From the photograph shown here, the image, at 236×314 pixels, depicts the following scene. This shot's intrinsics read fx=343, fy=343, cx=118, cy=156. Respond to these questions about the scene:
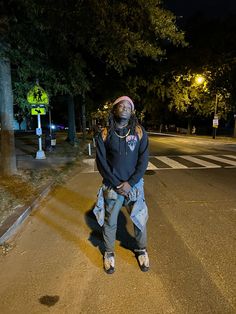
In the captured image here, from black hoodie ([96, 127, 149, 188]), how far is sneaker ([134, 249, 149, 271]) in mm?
920

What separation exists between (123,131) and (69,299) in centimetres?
189

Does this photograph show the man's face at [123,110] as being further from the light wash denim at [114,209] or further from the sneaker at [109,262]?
the sneaker at [109,262]

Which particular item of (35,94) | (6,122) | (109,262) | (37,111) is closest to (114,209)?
(109,262)

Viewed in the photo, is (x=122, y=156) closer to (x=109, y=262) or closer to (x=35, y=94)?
(x=109, y=262)

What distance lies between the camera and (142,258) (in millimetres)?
4191

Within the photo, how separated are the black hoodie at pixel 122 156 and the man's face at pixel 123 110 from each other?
15 centimetres

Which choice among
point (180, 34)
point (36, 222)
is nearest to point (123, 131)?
point (36, 222)

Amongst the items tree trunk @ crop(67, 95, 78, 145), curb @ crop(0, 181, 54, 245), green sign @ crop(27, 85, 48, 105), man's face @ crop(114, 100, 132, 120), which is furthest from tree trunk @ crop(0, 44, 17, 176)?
tree trunk @ crop(67, 95, 78, 145)

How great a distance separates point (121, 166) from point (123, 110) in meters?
0.65

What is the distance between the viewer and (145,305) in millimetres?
3314

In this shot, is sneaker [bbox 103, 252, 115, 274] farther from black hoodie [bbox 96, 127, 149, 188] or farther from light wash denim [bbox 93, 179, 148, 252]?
black hoodie [bbox 96, 127, 149, 188]

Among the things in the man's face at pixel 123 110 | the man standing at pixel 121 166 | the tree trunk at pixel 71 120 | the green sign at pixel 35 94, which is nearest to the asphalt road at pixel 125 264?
the man standing at pixel 121 166

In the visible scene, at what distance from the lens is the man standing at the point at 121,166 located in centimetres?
397

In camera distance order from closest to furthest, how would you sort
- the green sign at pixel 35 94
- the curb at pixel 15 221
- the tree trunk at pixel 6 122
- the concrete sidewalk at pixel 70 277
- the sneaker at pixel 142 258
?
1. the concrete sidewalk at pixel 70 277
2. the sneaker at pixel 142 258
3. the curb at pixel 15 221
4. the tree trunk at pixel 6 122
5. the green sign at pixel 35 94
